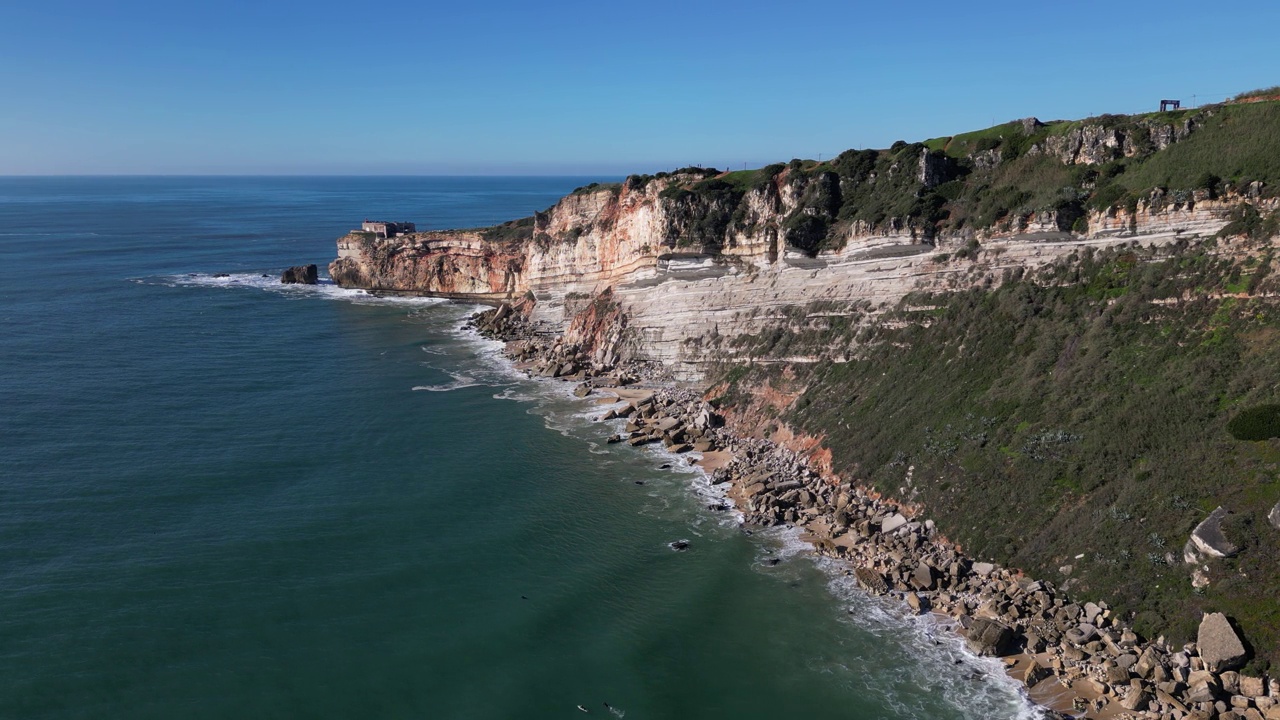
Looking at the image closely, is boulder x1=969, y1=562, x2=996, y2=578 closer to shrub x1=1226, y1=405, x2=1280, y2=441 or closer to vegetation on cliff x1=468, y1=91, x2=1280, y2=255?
shrub x1=1226, y1=405, x2=1280, y2=441

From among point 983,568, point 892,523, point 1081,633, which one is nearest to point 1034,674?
point 1081,633

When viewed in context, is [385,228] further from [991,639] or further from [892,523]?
[991,639]

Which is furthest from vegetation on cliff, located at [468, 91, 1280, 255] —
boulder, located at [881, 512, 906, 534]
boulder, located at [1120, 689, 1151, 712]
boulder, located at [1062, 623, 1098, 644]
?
boulder, located at [1120, 689, 1151, 712]

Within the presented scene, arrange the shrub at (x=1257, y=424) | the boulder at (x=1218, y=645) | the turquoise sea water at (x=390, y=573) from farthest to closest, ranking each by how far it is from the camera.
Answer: the shrub at (x=1257, y=424)
the turquoise sea water at (x=390, y=573)
the boulder at (x=1218, y=645)

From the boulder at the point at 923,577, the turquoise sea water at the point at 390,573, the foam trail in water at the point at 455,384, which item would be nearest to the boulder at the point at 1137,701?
the turquoise sea water at the point at 390,573

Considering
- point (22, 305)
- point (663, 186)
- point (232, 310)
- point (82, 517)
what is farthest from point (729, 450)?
point (22, 305)

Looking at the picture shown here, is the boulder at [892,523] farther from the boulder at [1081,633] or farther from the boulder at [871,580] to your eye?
the boulder at [1081,633]
